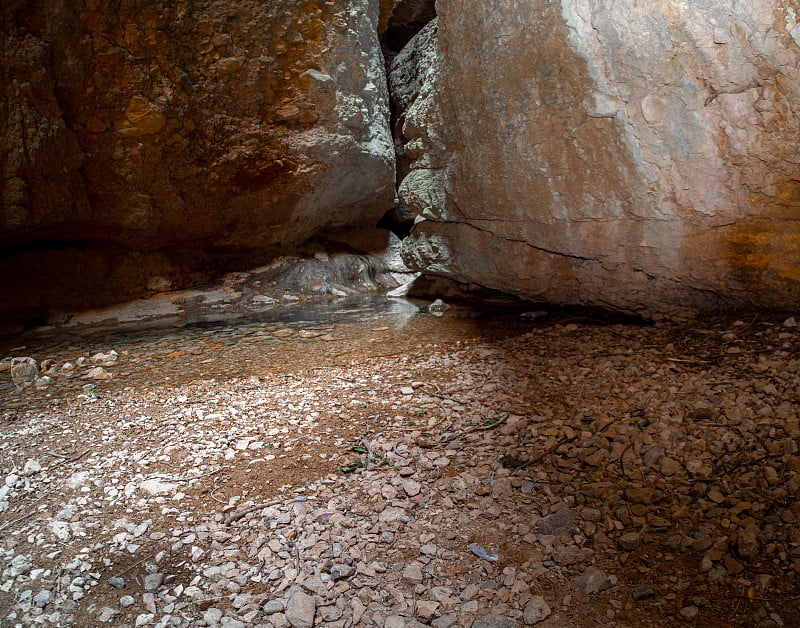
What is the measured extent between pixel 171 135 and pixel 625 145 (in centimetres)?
409

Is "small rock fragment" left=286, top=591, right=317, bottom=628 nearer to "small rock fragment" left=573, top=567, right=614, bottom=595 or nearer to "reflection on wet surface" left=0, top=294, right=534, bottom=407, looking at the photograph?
"small rock fragment" left=573, top=567, right=614, bottom=595

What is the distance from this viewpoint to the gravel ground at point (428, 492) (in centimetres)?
136

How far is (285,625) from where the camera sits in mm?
1326

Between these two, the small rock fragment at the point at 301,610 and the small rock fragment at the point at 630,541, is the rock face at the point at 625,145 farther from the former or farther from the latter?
the small rock fragment at the point at 301,610

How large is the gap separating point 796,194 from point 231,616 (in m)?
3.08

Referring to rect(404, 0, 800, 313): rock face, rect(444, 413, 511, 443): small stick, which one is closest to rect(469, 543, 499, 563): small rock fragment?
rect(444, 413, 511, 443): small stick

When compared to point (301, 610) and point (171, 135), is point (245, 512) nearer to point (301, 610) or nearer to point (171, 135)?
point (301, 610)

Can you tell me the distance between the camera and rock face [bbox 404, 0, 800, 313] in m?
2.50

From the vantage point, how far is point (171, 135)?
498cm

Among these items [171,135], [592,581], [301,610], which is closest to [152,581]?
[301,610]

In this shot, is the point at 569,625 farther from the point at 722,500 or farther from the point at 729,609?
the point at 722,500

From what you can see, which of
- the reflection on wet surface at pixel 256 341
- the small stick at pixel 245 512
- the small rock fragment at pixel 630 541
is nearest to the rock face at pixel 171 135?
the reflection on wet surface at pixel 256 341

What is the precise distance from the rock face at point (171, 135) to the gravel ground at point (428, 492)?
7.40 ft

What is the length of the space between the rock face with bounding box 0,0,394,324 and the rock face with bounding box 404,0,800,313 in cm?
177
